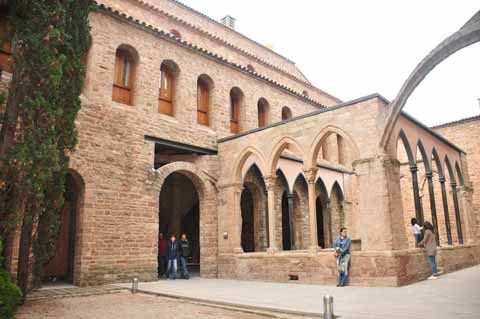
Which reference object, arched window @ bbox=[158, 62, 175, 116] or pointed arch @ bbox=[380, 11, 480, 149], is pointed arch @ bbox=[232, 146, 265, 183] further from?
pointed arch @ bbox=[380, 11, 480, 149]

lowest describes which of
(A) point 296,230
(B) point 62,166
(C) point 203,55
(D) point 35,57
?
(A) point 296,230

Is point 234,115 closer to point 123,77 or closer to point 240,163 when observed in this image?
point 240,163

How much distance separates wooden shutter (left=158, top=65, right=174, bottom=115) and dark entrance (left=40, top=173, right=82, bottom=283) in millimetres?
3410

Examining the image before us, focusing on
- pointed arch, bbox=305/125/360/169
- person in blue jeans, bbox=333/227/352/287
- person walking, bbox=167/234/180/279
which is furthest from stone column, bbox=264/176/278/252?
person walking, bbox=167/234/180/279

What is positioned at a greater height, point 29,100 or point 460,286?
point 29,100

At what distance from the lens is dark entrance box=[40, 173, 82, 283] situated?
993 centimetres

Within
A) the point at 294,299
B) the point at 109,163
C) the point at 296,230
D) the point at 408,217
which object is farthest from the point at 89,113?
the point at 408,217

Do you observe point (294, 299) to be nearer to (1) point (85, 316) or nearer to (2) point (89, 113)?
(1) point (85, 316)

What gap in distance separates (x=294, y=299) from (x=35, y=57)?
6.08m

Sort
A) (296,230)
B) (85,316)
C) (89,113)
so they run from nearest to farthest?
(85,316)
(89,113)
(296,230)

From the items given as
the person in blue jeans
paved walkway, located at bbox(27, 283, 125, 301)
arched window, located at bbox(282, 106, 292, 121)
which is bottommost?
paved walkway, located at bbox(27, 283, 125, 301)

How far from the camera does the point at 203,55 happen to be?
12.9 metres

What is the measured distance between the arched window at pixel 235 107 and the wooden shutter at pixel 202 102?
4.07 ft

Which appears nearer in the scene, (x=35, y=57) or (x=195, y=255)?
(x=35, y=57)
